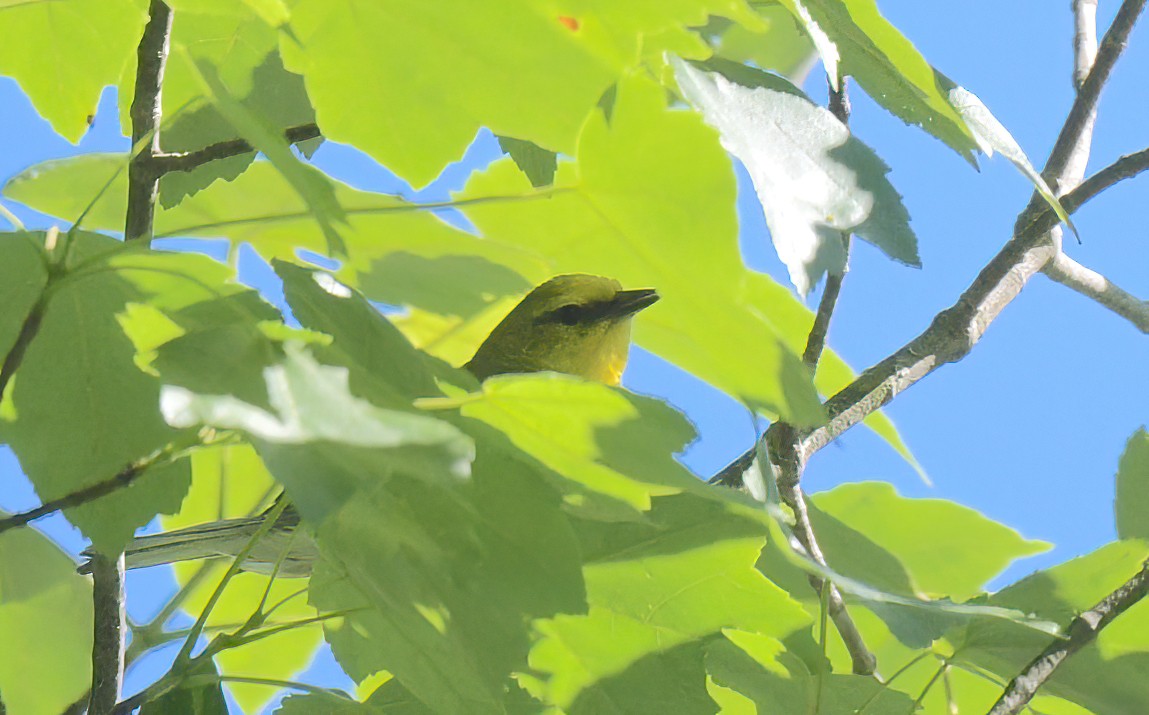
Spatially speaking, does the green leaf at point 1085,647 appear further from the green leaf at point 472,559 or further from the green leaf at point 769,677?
the green leaf at point 472,559

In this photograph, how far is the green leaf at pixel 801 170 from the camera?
836 millimetres

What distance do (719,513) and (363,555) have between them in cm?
39

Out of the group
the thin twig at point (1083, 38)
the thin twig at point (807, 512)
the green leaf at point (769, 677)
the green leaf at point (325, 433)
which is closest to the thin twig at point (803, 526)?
the thin twig at point (807, 512)

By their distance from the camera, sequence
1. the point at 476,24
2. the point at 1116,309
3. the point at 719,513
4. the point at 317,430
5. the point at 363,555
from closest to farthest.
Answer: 1. the point at 317,430
2. the point at 363,555
3. the point at 476,24
4. the point at 719,513
5. the point at 1116,309

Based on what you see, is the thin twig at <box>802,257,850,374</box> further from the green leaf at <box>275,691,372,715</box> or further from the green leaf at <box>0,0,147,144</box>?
the green leaf at <box>0,0,147,144</box>

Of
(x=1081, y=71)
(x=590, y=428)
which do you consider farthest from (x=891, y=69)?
(x=1081, y=71)

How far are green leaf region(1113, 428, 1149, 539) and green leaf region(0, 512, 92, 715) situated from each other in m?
1.20

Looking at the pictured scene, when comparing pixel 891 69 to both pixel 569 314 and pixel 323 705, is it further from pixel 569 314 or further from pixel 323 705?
pixel 569 314

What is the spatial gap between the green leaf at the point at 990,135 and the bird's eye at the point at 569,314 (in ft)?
5.80

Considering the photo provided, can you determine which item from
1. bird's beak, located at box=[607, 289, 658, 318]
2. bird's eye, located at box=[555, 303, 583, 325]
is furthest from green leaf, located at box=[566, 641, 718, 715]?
bird's eye, located at box=[555, 303, 583, 325]

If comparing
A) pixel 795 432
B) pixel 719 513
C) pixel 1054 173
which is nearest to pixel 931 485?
pixel 795 432

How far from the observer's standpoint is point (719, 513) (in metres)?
1.06

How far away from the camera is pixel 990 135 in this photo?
1.01 m

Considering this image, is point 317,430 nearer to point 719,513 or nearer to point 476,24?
point 476,24
